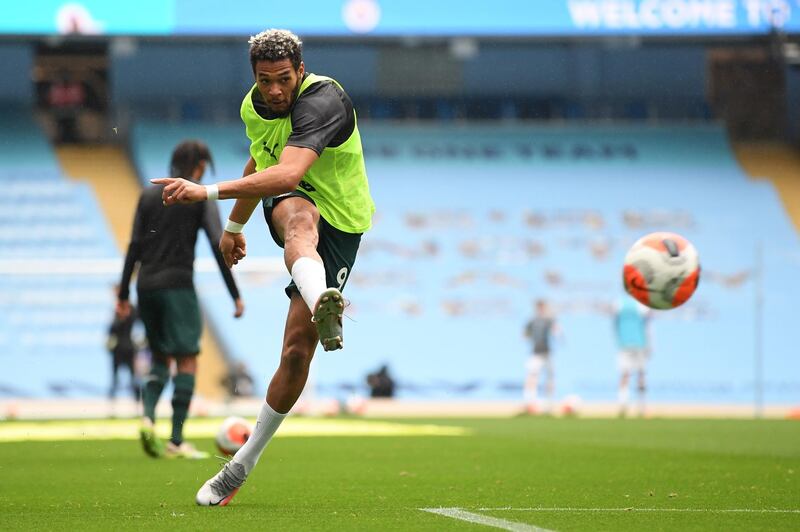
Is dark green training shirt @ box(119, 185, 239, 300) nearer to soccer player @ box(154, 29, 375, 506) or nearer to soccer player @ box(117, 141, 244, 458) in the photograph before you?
soccer player @ box(117, 141, 244, 458)

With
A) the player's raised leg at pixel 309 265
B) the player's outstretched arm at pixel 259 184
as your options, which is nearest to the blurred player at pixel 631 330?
the player's raised leg at pixel 309 265

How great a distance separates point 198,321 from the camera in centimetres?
903

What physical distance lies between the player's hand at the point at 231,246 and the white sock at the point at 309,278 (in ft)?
2.42

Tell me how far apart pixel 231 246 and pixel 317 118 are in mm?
815

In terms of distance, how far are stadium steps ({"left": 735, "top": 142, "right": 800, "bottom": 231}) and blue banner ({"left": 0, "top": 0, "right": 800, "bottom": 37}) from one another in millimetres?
4041

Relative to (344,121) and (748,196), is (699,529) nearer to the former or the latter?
(344,121)

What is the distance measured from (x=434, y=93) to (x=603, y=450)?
68.4 ft

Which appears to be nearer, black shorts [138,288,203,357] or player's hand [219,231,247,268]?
player's hand [219,231,247,268]

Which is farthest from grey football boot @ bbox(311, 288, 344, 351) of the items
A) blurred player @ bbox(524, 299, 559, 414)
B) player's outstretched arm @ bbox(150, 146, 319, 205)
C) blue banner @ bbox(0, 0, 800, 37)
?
blue banner @ bbox(0, 0, 800, 37)

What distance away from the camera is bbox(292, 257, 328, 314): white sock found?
4977 millimetres

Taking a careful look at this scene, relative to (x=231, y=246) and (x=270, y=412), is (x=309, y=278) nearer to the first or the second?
(x=270, y=412)

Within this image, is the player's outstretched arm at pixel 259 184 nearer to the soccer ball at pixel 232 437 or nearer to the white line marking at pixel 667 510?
the white line marking at pixel 667 510

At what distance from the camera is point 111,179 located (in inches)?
1110

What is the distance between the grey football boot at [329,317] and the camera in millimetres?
4785
